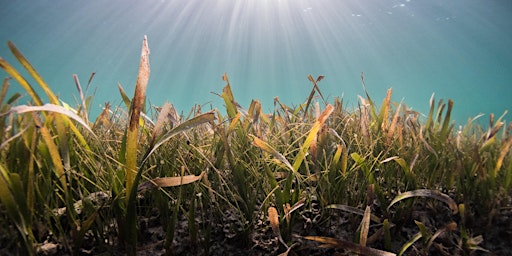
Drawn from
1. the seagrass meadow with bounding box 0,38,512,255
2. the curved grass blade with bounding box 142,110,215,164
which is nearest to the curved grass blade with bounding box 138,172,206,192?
the seagrass meadow with bounding box 0,38,512,255

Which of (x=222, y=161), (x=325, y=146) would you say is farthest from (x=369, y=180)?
(x=222, y=161)

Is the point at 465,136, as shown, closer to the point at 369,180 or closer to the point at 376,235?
the point at 369,180

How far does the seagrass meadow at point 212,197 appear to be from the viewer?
3.51 feet

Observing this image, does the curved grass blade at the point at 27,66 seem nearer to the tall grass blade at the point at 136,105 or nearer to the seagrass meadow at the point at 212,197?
the seagrass meadow at the point at 212,197

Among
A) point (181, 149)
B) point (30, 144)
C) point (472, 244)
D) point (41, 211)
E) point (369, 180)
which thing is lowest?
point (472, 244)

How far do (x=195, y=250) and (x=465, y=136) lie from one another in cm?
240

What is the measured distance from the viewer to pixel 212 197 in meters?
1.22

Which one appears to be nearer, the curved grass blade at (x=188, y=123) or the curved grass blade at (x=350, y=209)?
the curved grass blade at (x=188, y=123)

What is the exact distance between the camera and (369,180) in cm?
147

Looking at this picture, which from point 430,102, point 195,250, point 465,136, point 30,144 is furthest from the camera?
point 465,136

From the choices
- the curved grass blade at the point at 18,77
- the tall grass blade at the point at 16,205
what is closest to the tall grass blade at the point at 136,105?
the tall grass blade at the point at 16,205

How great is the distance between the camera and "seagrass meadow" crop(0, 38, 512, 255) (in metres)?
1.07

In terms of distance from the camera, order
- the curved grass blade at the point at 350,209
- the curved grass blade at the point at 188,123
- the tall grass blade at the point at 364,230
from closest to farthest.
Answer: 1. the curved grass blade at the point at 188,123
2. the tall grass blade at the point at 364,230
3. the curved grass blade at the point at 350,209

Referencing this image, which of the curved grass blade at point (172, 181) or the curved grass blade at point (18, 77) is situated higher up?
the curved grass blade at point (18, 77)
